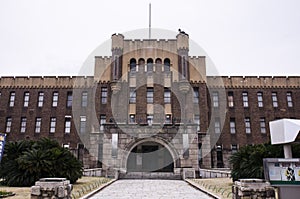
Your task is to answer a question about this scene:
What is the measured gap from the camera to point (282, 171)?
7992 millimetres

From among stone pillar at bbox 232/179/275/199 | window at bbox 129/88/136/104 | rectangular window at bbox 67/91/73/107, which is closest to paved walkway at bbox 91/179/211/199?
stone pillar at bbox 232/179/275/199

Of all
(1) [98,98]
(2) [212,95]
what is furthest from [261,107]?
(1) [98,98]

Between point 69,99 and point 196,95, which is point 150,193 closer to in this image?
point 196,95

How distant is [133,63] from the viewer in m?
30.2

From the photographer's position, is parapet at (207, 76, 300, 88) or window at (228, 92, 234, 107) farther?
parapet at (207, 76, 300, 88)

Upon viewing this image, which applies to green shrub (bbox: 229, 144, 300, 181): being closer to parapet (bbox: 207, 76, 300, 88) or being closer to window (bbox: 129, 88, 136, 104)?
window (bbox: 129, 88, 136, 104)

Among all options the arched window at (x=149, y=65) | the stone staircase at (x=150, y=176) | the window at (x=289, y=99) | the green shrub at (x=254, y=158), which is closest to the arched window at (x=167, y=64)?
the arched window at (x=149, y=65)

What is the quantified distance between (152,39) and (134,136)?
1297 centimetres

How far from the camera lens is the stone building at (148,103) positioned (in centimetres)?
2862

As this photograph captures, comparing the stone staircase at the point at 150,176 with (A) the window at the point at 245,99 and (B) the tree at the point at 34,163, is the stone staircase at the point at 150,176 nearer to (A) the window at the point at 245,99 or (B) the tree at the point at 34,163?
(B) the tree at the point at 34,163

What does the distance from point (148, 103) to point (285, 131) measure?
70.4 feet

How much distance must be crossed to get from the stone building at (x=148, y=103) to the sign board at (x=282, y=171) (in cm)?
1815

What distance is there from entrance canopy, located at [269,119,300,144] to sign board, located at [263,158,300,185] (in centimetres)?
63

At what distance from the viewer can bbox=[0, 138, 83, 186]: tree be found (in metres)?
13.8
